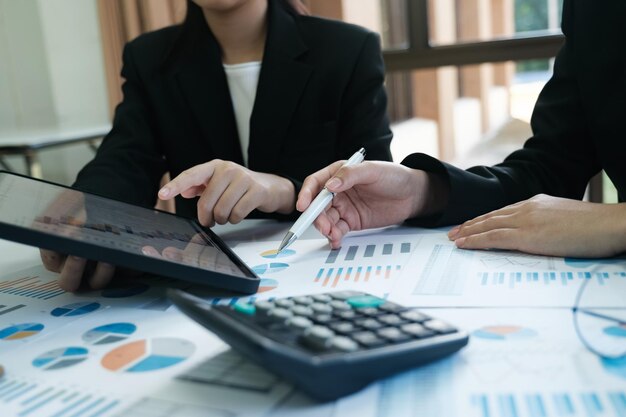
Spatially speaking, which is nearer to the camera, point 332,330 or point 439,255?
point 332,330

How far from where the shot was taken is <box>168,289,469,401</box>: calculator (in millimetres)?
381

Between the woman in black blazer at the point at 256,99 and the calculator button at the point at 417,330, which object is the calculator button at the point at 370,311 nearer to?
the calculator button at the point at 417,330

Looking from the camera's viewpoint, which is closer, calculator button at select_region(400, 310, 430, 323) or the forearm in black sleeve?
calculator button at select_region(400, 310, 430, 323)

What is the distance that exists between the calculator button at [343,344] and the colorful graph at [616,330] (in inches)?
7.8

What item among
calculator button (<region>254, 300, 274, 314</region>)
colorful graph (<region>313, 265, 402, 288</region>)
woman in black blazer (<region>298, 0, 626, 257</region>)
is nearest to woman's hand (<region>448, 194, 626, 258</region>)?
woman in black blazer (<region>298, 0, 626, 257</region>)

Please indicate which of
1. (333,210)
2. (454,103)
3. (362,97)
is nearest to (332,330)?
(333,210)

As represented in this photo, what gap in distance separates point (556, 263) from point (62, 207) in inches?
20.2

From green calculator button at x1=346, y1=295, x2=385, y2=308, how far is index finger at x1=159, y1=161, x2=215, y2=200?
1.17ft

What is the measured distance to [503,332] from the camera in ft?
1.59

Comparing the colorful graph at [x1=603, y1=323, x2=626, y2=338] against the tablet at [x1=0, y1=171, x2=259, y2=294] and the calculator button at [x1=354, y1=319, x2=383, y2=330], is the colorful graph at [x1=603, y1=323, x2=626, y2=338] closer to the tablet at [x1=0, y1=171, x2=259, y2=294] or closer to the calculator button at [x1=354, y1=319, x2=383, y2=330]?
the calculator button at [x1=354, y1=319, x2=383, y2=330]

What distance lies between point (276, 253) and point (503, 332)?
1.18 feet

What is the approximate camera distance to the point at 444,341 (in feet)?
1.43

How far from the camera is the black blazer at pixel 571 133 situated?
87 centimetres

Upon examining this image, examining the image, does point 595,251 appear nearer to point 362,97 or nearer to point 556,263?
point 556,263
